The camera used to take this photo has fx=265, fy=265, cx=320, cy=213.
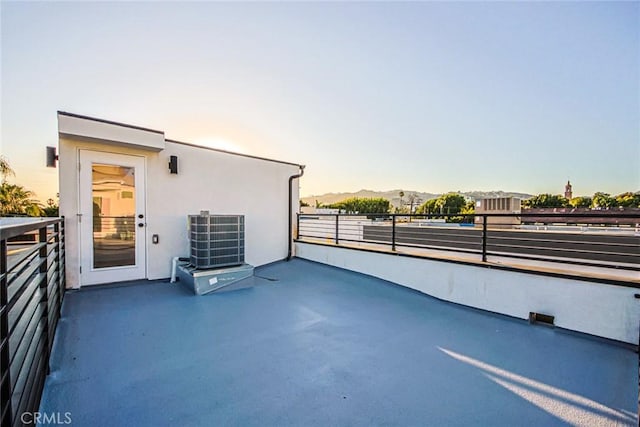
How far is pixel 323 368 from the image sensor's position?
6.55 feet

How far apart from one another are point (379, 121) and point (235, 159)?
15.2ft

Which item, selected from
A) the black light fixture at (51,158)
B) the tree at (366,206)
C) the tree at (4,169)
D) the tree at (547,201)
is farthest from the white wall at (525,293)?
the tree at (366,206)

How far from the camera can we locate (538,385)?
1855 mm

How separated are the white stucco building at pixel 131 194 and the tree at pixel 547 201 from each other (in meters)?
39.3

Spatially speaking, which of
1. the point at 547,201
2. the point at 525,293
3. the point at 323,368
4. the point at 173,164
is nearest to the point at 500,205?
the point at 525,293

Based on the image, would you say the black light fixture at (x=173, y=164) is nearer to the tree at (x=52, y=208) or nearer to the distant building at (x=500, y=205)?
the tree at (x=52, y=208)

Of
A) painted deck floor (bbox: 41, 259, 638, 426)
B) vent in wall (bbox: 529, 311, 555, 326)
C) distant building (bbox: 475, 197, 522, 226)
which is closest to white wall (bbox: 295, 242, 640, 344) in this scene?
vent in wall (bbox: 529, 311, 555, 326)

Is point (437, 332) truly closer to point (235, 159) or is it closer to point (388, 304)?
point (388, 304)

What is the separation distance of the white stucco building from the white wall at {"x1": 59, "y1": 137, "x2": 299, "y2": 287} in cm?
1

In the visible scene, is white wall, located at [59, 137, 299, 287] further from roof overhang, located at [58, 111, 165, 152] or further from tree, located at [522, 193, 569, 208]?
tree, located at [522, 193, 569, 208]

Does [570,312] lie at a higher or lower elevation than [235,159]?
lower

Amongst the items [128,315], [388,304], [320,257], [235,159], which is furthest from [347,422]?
[235,159]

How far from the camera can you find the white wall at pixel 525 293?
251 centimetres

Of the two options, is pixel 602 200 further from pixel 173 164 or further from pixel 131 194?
pixel 131 194
